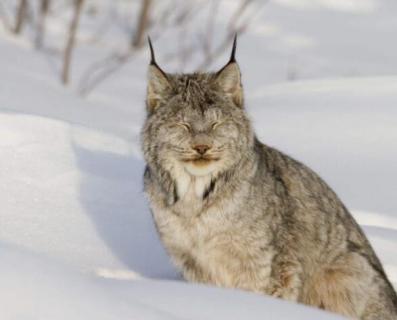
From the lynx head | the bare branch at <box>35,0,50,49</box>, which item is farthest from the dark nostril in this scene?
the bare branch at <box>35,0,50,49</box>

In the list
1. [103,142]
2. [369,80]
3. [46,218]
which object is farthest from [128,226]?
[369,80]

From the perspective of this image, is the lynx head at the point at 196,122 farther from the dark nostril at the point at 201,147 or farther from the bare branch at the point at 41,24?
the bare branch at the point at 41,24

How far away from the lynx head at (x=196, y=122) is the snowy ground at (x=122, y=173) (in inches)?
23.1

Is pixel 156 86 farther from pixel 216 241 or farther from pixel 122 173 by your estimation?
pixel 122 173

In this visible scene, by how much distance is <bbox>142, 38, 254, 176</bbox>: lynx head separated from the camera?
4.90 m

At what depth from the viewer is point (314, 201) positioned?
5305 millimetres

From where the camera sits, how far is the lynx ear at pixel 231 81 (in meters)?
5.02

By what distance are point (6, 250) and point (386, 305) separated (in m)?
2.14

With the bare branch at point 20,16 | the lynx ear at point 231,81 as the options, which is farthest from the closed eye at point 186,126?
the bare branch at point 20,16

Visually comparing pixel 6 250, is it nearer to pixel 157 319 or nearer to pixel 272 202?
pixel 157 319

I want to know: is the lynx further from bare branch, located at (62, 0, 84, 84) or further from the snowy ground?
bare branch, located at (62, 0, 84, 84)

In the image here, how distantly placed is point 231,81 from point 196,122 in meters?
0.26

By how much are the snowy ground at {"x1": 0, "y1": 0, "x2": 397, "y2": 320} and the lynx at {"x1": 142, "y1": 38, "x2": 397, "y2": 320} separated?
35 centimetres

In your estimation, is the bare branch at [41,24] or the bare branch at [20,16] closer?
the bare branch at [20,16]
